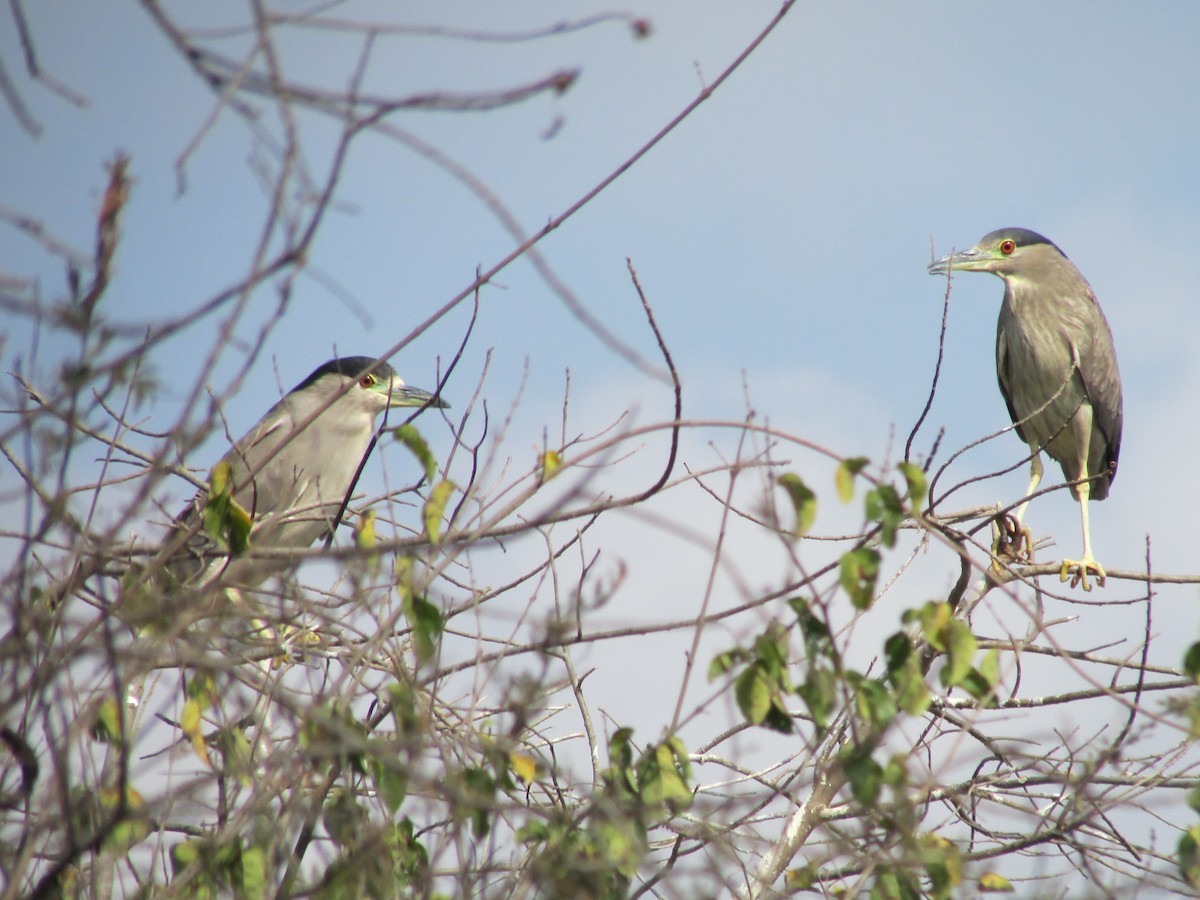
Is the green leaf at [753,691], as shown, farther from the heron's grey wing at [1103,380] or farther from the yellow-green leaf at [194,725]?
the heron's grey wing at [1103,380]

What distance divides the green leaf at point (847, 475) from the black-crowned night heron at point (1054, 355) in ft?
15.6

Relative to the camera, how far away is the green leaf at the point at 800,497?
82.7 inches

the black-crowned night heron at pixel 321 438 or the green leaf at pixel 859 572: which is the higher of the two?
the black-crowned night heron at pixel 321 438

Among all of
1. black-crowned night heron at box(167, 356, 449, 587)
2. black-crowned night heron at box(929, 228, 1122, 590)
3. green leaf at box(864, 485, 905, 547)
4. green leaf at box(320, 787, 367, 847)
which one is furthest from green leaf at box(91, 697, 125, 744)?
black-crowned night heron at box(929, 228, 1122, 590)

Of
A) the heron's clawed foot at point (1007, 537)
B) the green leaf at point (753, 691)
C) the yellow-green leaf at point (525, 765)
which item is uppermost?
the heron's clawed foot at point (1007, 537)

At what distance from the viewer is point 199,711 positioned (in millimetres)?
2441

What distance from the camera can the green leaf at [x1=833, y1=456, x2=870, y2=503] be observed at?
204 centimetres

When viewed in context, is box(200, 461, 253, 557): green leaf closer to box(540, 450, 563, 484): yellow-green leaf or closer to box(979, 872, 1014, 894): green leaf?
box(540, 450, 563, 484): yellow-green leaf

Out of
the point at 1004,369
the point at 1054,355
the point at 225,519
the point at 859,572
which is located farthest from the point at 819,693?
the point at 1004,369

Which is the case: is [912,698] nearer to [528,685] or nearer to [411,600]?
[528,685]

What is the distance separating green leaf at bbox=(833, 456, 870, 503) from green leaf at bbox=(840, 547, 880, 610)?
0.10 m

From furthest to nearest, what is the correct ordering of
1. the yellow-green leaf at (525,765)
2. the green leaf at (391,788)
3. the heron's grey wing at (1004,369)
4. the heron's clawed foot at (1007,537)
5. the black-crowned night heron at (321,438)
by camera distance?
the heron's grey wing at (1004,369), the black-crowned night heron at (321,438), the heron's clawed foot at (1007,537), the yellow-green leaf at (525,765), the green leaf at (391,788)

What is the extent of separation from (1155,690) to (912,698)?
1727mm

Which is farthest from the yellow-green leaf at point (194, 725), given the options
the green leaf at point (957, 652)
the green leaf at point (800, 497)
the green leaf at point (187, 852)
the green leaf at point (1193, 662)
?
the green leaf at point (1193, 662)
